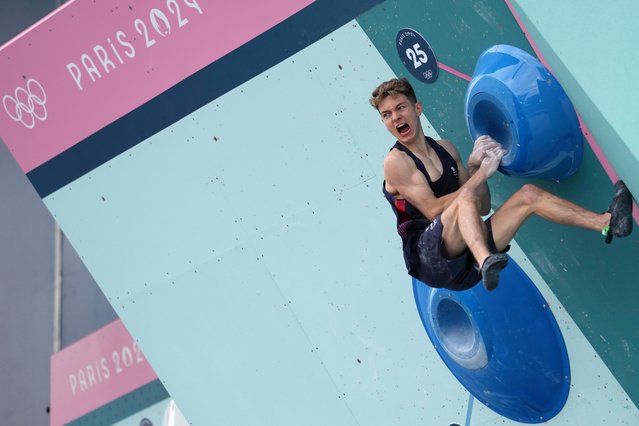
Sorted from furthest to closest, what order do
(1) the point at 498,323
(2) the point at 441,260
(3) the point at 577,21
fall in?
(1) the point at 498,323
(2) the point at 441,260
(3) the point at 577,21

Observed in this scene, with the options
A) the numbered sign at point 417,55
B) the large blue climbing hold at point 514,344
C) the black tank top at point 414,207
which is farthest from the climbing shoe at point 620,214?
the numbered sign at point 417,55

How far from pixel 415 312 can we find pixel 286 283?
2.23ft

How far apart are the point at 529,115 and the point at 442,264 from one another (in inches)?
24.9

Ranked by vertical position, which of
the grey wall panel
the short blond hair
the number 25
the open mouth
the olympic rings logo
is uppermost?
the grey wall panel

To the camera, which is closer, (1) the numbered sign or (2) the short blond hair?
(2) the short blond hair

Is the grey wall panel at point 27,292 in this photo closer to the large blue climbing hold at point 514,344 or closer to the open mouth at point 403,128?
the large blue climbing hold at point 514,344

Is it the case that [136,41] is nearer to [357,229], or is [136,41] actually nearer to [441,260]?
[357,229]

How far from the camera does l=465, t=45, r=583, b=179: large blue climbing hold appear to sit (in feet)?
13.8

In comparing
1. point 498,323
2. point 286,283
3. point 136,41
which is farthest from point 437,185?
point 136,41

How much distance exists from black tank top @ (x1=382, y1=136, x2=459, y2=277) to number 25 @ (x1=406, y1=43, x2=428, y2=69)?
474mm

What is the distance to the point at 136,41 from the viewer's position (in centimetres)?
561

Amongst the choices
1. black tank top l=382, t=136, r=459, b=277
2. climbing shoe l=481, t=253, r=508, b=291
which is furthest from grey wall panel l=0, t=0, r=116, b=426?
climbing shoe l=481, t=253, r=508, b=291

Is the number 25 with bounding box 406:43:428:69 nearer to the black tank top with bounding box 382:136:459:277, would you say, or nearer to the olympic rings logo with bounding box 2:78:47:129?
the black tank top with bounding box 382:136:459:277

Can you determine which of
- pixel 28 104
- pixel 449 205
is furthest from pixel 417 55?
pixel 28 104
